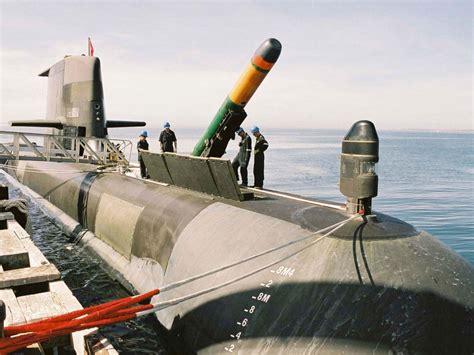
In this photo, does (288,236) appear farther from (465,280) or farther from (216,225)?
(465,280)

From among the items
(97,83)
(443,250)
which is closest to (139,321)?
(443,250)

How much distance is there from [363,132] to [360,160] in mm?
413

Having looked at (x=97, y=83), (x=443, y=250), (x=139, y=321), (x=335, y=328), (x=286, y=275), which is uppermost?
(x=97, y=83)

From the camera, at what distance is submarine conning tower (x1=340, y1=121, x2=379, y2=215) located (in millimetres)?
6531

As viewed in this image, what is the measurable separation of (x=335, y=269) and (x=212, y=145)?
6905mm

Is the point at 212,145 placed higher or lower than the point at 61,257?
higher

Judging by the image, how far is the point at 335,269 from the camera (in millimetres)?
5855

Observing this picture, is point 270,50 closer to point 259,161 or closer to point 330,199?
point 259,161

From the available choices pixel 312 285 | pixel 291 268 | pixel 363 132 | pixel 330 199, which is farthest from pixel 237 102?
pixel 330 199

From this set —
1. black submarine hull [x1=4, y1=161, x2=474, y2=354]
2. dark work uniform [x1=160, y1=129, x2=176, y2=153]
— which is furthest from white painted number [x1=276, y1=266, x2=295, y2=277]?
dark work uniform [x1=160, y1=129, x2=176, y2=153]

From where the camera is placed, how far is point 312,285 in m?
5.80

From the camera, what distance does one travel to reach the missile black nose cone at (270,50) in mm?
9938

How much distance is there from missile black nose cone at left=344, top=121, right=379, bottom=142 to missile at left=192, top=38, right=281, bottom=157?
3979 millimetres

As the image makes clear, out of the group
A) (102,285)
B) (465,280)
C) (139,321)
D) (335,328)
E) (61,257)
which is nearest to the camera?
(335,328)
